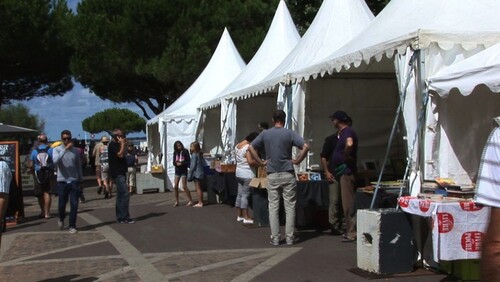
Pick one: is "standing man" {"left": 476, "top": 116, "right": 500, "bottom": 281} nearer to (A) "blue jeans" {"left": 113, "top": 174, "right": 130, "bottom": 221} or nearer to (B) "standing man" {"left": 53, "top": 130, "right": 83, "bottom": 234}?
(B) "standing man" {"left": 53, "top": 130, "right": 83, "bottom": 234}

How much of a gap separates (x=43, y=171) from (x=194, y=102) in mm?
7410

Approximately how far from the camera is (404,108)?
22.1 ft

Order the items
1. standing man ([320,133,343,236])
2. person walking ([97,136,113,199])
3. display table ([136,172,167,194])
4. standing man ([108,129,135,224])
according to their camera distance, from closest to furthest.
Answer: standing man ([320,133,343,236]), standing man ([108,129,135,224]), person walking ([97,136,113,199]), display table ([136,172,167,194])

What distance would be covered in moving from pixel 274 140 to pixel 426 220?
2557mm

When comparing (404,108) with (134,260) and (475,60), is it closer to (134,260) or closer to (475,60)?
(475,60)

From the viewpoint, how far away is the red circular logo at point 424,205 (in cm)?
583

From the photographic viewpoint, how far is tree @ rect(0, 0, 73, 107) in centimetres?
2733

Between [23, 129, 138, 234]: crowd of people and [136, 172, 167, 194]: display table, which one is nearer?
[23, 129, 138, 234]: crowd of people

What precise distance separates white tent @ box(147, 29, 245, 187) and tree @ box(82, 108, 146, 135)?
7197 cm

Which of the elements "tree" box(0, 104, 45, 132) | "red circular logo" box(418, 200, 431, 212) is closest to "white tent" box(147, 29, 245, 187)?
"red circular logo" box(418, 200, 431, 212)

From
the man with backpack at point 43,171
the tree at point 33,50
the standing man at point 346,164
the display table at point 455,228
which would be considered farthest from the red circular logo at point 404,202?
the tree at point 33,50

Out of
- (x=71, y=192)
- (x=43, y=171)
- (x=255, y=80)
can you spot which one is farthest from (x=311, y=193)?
(x=43, y=171)

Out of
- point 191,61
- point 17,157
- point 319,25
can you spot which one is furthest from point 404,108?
point 191,61

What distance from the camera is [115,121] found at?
9125cm
